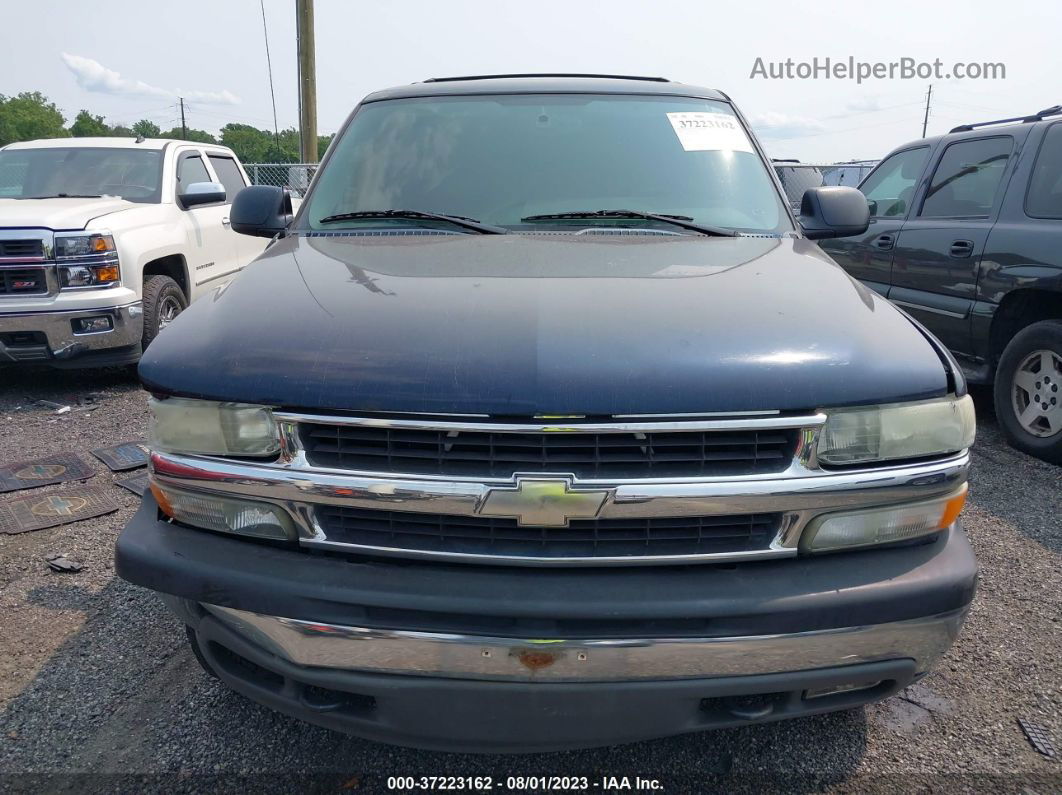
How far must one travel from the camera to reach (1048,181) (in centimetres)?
447

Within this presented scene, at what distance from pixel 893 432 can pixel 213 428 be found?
5.03ft

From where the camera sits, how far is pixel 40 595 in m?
3.01

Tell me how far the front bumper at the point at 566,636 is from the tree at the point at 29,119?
9285cm

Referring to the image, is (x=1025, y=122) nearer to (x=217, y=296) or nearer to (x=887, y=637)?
(x=887, y=637)

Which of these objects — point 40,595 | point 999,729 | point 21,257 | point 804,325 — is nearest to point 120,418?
point 21,257

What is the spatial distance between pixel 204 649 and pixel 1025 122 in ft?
17.5

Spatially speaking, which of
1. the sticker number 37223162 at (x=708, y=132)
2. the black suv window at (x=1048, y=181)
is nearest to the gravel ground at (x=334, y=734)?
the sticker number 37223162 at (x=708, y=132)

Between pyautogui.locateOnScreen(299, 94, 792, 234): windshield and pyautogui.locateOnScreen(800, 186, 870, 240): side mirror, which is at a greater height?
pyautogui.locateOnScreen(299, 94, 792, 234): windshield

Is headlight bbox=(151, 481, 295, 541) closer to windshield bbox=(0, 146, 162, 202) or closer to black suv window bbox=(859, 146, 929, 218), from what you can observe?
black suv window bbox=(859, 146, 929, 218)

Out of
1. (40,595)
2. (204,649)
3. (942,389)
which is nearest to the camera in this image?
(942,389)

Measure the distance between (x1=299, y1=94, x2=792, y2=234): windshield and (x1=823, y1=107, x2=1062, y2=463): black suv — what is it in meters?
2.40

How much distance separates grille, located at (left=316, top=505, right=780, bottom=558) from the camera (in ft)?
5.68

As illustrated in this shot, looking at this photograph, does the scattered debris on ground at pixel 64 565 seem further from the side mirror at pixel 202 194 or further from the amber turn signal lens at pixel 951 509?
the side mirror at pixel 202 194

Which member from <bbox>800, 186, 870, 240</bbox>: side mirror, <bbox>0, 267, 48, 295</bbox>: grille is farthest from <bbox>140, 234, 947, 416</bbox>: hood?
<bbox>0, 267, 48, 295</bbox>: grille
